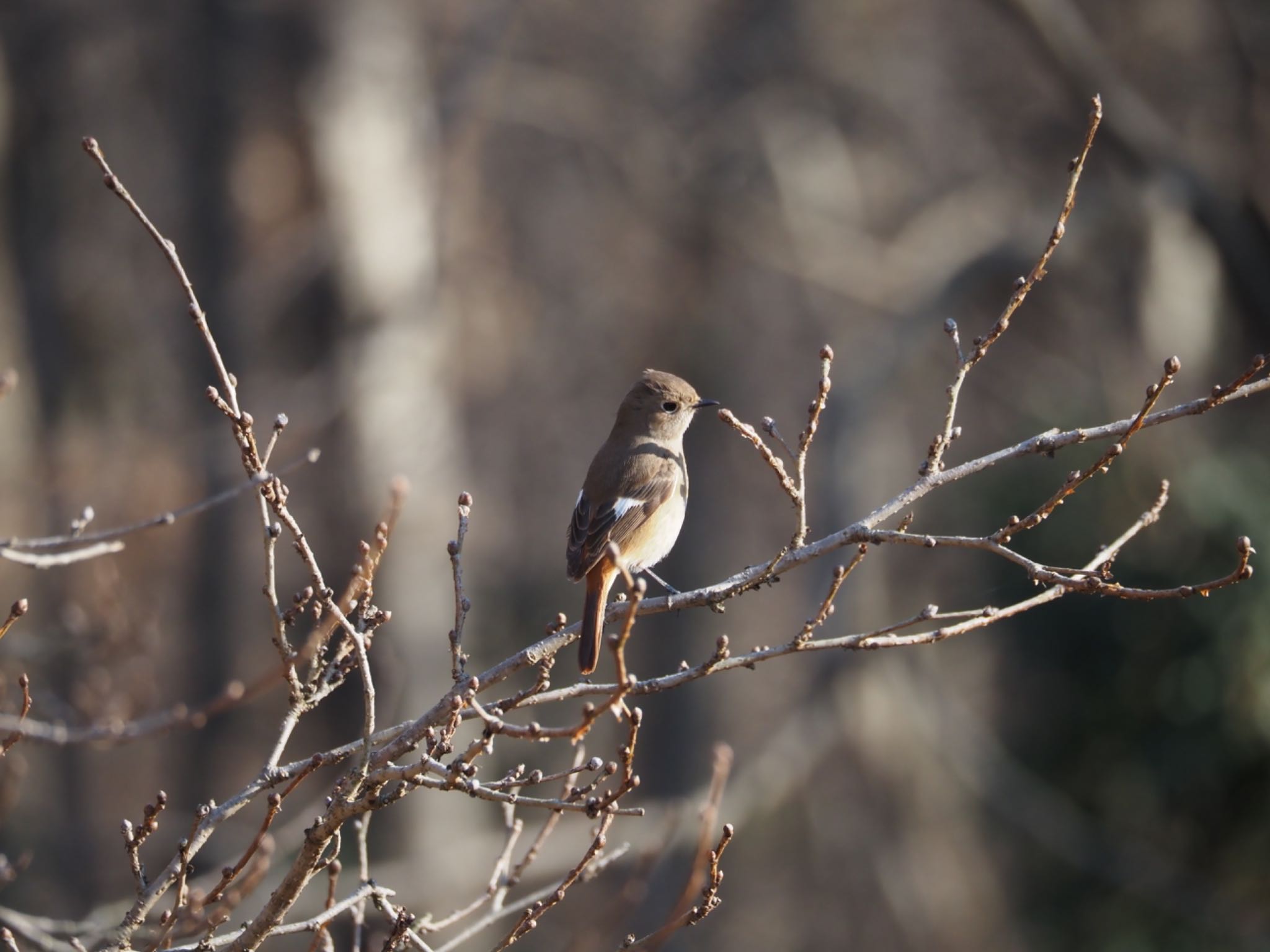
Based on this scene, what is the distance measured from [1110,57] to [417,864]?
7.12 metres

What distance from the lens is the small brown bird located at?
4.33m

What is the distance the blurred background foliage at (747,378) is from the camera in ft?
20.5

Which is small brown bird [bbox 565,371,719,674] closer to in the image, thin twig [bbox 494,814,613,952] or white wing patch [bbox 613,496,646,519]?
white wing patch [bbox 613,496,646,519]

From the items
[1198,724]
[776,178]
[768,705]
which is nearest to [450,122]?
[776,178]

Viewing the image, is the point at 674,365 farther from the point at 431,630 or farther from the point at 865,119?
the point at 431,630

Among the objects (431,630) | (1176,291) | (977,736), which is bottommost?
(977,736)

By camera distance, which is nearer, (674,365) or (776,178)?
(776,178)

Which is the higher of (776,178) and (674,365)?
(776,178)

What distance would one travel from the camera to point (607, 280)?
15.0 m

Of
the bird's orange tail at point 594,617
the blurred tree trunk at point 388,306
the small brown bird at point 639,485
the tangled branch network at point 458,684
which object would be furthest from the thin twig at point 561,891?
the blurred tree trunk at point 388,306

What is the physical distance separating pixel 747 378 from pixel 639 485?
852 centimetres

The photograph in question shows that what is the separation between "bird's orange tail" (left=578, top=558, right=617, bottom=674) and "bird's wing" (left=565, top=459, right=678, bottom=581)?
1.34 ft

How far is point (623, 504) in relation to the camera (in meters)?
4.41

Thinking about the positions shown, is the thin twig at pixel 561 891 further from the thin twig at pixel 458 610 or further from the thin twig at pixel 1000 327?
the thin twig at pixel 1000 327
